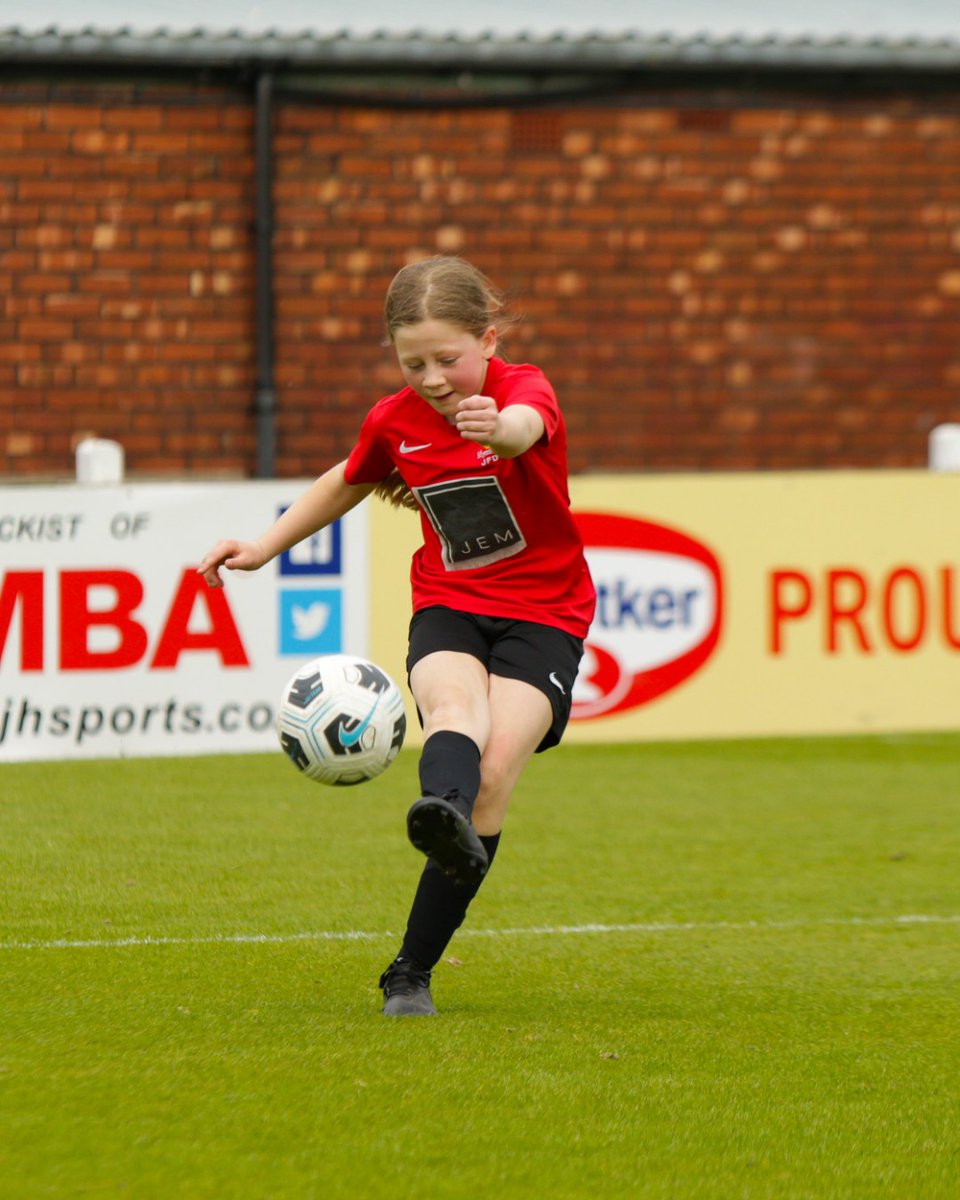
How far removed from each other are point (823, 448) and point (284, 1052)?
457 inches

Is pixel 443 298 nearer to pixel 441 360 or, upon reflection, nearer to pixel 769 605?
pixel 441 360

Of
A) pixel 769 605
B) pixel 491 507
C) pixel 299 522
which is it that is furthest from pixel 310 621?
pixel 491 507

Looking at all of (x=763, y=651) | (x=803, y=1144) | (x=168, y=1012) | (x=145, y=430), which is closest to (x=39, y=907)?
(x=168, y=1012)

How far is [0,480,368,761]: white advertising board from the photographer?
10.4 metres

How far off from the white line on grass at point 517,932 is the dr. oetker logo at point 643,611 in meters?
4.56

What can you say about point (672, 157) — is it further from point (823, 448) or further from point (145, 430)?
point (145, 430)

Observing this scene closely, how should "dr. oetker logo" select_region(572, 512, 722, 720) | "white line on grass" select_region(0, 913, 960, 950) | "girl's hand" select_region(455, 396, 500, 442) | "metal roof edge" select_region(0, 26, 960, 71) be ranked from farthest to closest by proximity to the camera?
"metal roof edge" select_region(0, 26, 960, 71), "dr. oetker logo" select_region(572, 512, 722, 720), "white line on grass" select_region(0, 913, 960, 950), "girl's hand" select_region(455, 396, 500, 442)

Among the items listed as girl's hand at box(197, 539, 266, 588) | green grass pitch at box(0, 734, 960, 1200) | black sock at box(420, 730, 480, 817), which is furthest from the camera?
girl's hand at box(197, 539, 266, 588)

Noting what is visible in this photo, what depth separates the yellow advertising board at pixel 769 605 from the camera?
11.4 meters

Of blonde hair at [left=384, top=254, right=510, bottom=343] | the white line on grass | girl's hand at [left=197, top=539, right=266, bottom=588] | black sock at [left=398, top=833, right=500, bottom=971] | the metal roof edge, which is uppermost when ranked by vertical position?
the metal roof edge

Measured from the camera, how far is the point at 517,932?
6438 mm

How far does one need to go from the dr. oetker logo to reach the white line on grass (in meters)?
4.56

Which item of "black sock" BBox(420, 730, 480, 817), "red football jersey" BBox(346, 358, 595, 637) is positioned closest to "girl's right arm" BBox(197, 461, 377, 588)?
"red football jersey" BBox(346, 358, 595, 637)

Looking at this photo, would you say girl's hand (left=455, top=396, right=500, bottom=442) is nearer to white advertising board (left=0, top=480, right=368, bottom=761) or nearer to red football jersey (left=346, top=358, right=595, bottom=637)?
red football jersey (left=346, top=358, right=595, bottom=637)
